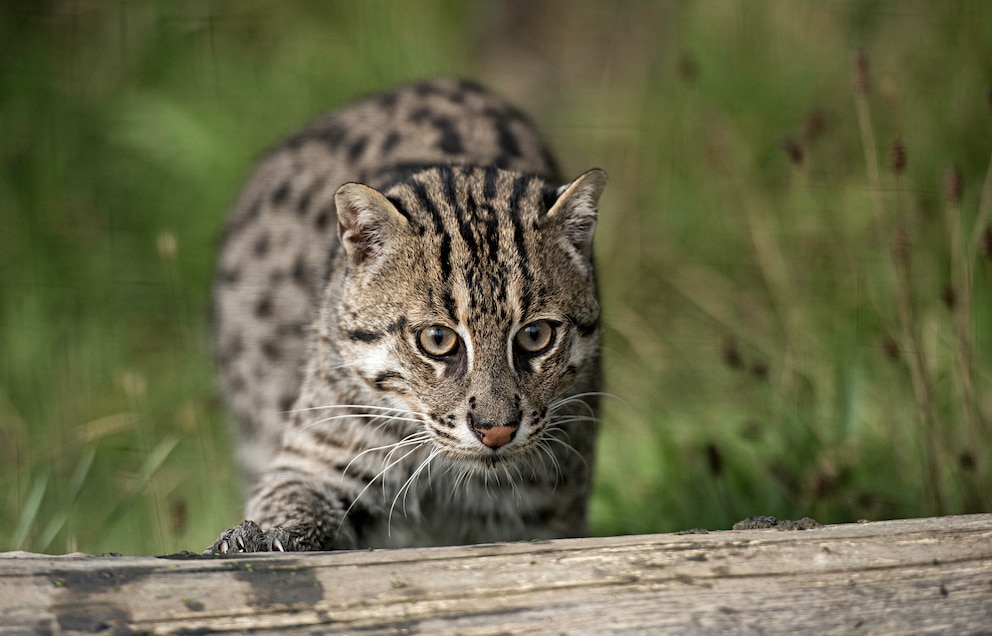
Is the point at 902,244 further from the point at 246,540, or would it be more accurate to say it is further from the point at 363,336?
the point at 246,540

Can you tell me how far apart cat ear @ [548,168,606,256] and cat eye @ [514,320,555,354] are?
1.36ft

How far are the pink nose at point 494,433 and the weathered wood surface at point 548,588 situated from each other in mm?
677

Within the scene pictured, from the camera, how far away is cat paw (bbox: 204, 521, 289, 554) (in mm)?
3615

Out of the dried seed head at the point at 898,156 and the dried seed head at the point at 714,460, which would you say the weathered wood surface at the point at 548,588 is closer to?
the dried seed head at the point at 714,460

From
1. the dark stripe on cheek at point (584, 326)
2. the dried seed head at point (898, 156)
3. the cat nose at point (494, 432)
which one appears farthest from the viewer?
the dried seed head at point (898, 156)

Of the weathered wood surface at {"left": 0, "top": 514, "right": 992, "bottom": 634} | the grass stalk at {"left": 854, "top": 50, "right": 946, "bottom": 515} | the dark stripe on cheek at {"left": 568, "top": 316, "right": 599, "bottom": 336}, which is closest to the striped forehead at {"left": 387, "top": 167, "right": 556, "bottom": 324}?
the dark stripe on cheek at {"left": 568, "top": 316, "right": 599, "bottom": 336}

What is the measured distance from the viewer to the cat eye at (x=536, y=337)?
4.05 m

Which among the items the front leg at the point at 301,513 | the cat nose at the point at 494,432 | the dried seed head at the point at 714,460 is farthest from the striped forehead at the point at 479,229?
the dried seed head at the point at 714,460

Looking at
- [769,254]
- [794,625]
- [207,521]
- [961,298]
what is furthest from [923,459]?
[207,521]

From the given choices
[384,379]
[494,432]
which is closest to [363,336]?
[384,379]

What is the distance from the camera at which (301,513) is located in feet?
13.8

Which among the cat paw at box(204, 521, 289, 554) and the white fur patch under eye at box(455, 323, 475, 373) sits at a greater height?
the white fur patch under eye at box(455, 323, 475, 373)

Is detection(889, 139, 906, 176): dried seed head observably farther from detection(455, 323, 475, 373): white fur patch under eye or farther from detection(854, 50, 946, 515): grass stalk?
detection(455, 323, 475, 373): white fur patch under eye

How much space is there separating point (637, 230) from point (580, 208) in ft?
15.5
